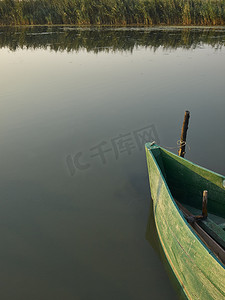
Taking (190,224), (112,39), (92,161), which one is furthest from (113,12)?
(190,224)

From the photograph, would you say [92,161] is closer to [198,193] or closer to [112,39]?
[198,193]

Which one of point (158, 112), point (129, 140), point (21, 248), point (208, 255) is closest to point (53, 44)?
point (158, 112)

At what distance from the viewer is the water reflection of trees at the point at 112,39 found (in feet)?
59.0

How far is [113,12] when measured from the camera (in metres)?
24.6

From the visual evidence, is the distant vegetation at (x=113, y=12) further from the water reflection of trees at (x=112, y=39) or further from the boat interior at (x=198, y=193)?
the boat interior at (x=198, y=193)

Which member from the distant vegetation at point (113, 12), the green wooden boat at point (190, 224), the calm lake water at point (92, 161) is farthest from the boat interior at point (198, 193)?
the distant vegetation at point (113, 12)

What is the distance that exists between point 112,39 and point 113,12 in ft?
21.7

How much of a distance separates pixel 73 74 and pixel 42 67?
7.43 feet

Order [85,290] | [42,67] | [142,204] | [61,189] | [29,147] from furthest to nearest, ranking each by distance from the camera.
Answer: [42,67] < [29,147] < [61,189] < [142,204] < [85,290]

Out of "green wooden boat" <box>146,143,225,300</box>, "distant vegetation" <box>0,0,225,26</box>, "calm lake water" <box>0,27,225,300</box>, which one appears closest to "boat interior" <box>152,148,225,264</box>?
"green wooden boat" <box>146,143,225,300</box>

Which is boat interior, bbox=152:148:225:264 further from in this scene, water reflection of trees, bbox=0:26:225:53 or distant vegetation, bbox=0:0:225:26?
distant vegetation, bbox=0:0:225:26

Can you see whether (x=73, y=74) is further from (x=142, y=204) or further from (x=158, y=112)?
(x=142, y=204)

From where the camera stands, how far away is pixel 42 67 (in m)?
14.0

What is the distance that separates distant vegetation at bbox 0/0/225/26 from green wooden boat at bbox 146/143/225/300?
22253 millimetres
